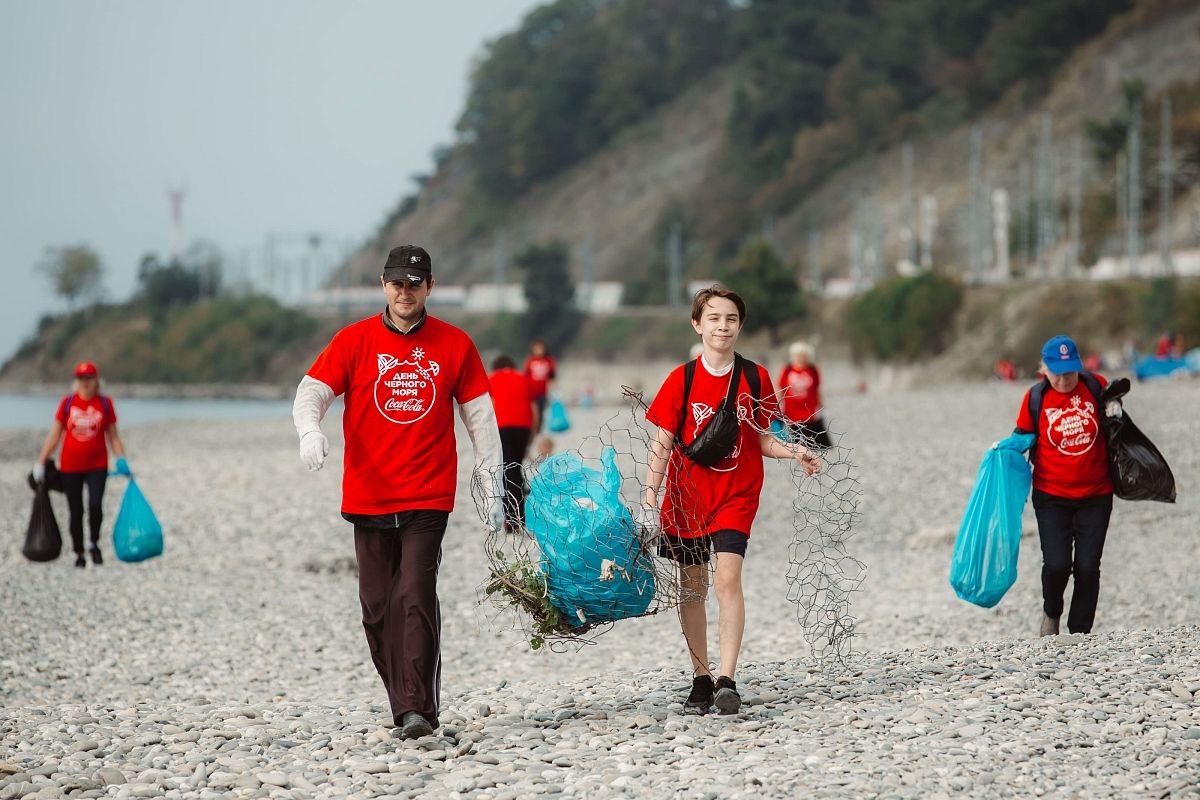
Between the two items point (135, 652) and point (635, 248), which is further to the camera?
point (635, 248)

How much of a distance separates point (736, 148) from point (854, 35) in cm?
1351

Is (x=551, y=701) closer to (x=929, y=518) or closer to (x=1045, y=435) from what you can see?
(x=1045, y=435)

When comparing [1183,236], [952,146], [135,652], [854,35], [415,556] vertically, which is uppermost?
[854,35]

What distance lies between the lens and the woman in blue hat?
739cm

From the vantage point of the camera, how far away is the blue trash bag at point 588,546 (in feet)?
19.1

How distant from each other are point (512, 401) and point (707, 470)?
309 inches

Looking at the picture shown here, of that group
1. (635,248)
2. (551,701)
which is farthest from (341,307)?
(551,701)

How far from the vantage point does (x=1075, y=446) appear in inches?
291

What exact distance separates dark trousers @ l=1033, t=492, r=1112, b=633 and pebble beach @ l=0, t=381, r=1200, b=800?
301 millimetres

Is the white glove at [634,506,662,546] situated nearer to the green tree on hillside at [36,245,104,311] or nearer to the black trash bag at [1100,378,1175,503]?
the black trash bag at [1100,378,1175,503]

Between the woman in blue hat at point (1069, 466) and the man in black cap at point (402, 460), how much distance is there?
295cm

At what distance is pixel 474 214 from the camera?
5064 inches

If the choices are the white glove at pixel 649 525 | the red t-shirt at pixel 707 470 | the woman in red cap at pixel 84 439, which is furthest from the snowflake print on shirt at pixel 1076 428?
the woman in red cap at pixel 84 439

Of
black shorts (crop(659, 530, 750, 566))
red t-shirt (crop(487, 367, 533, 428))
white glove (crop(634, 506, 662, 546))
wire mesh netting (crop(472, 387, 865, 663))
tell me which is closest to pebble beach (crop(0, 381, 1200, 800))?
wire mesh netting (crop(472, 387, 865, 663))
